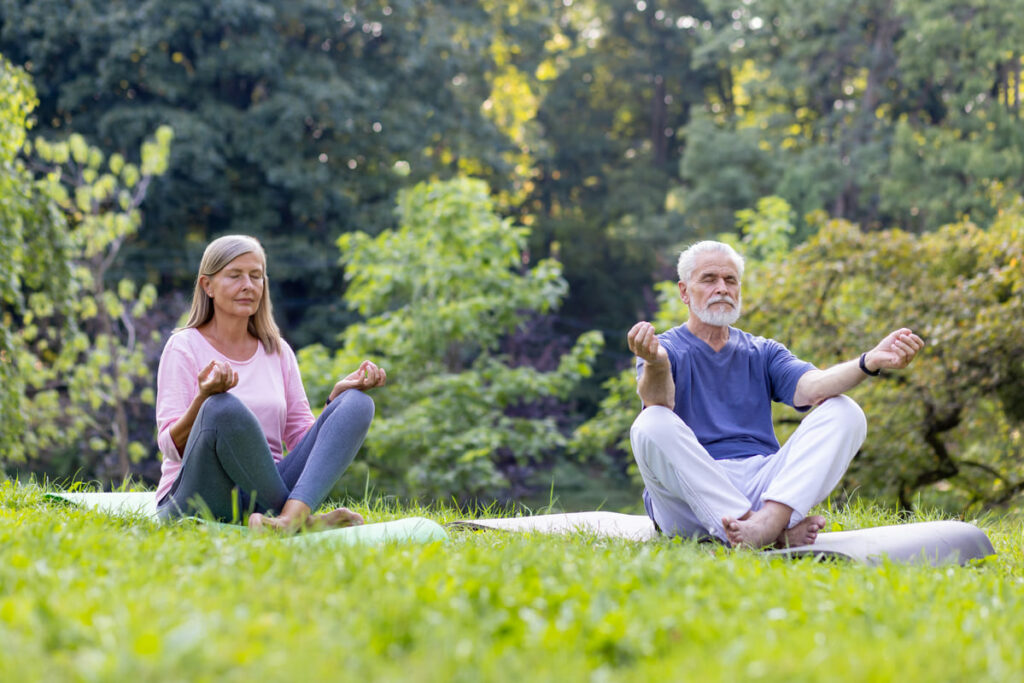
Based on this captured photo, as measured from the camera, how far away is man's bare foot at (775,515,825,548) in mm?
3475

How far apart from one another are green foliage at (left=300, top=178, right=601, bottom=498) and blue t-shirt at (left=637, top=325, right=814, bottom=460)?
5.53 m

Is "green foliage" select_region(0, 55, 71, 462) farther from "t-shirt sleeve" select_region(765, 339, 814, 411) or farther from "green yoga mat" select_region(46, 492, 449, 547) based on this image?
"t-shirt sleeve" select_region(765, 339, 814, 411)

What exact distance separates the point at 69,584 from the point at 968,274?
7.31m

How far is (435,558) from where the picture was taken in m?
2.62

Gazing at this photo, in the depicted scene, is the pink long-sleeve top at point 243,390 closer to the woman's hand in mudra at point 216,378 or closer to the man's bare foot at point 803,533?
the woman's hand in mudra at point 216,378

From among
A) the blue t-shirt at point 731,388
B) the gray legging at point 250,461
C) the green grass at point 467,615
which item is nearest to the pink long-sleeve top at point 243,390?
the gray legging at point 250,461

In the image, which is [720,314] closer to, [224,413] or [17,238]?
[224,413]

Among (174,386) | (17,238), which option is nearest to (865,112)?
(17,238)

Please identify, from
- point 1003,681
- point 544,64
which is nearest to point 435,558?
point 1003,681

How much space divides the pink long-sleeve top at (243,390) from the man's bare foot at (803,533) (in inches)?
73.0

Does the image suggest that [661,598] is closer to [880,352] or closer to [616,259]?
[880,352]

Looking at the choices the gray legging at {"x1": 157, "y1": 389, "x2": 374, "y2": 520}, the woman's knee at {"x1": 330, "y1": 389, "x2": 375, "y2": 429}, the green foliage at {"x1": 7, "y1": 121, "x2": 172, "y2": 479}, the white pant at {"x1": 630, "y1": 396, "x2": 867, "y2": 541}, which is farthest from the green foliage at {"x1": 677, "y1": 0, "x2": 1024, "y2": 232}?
the gray legging at {"x1": 157, "y1": 389, "x2": 374, "y2": 520}

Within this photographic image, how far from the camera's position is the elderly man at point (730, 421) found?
3494mm

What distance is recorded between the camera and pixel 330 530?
11.0 feet
